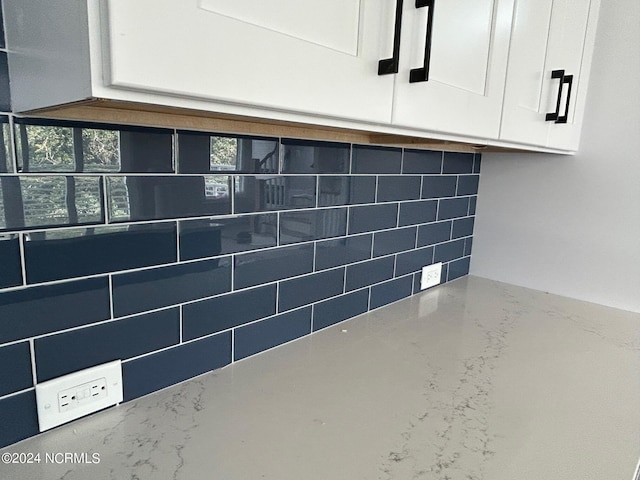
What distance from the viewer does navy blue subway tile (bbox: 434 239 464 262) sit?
1.61m

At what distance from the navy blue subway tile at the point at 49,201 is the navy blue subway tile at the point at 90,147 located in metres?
0.02

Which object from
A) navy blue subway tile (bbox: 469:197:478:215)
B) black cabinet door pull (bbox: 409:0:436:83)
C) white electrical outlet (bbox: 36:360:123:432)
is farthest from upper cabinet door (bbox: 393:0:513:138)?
navy blue subway tile (bbox: 469:197:478:215)

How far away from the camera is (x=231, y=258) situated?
0.91 m

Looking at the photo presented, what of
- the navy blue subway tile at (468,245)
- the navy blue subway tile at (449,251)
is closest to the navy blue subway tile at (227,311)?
the navy blue subway tile at (449,251)

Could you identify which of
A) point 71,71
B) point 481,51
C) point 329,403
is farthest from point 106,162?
point 481,51

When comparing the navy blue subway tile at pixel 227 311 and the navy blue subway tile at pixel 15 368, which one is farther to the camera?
the navy blue subway tile at pixel 227 311

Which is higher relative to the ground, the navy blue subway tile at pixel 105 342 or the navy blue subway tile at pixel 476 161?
the navy blue subway tile at pixel 476 161

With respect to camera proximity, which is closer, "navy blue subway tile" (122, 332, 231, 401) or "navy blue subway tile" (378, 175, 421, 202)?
"navy blue subway tile" (122, 332, 231, 401)

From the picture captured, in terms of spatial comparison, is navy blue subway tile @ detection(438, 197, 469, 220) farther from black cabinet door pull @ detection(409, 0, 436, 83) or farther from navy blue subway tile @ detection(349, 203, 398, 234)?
black cabinet door pull @ detection(409, 0, 436, 83)

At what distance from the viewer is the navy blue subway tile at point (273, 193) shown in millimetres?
900

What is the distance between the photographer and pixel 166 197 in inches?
30.6

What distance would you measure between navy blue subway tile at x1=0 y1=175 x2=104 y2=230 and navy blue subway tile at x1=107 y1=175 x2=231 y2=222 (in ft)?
0.09

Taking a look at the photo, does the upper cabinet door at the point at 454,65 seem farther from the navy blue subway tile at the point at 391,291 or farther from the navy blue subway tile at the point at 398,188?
the navy blue subway tile at the point at 391,291

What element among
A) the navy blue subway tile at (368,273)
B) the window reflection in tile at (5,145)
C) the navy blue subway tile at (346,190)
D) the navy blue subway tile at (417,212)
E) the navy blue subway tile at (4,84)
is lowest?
the navy blue subway tile at (368,273)
